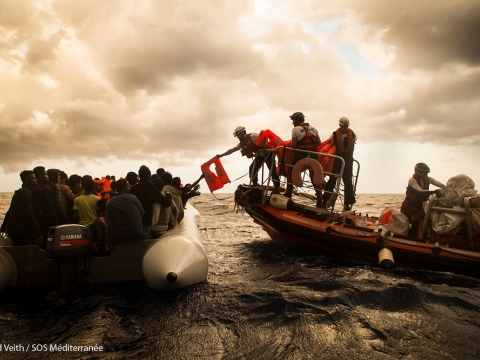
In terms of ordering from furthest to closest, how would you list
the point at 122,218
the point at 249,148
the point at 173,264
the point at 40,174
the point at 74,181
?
the point at 249,148
the point at 74,181
the point at 40,174
the point at 122,218
the point at 173,264

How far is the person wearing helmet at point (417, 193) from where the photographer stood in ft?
21.8

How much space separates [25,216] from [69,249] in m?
1.22

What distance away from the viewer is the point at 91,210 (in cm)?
570

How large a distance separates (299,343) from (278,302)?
115cm

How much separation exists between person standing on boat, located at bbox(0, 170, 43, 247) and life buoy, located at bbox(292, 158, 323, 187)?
480 centimetres

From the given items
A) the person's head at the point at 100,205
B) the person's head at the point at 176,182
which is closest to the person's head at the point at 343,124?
the person's head at the point at 176,182

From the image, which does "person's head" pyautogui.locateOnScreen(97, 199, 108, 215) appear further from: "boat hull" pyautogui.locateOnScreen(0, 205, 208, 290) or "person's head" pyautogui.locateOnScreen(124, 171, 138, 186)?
"boat hull" pyautogui.locateOnScreen(0, 205, 208, 290)

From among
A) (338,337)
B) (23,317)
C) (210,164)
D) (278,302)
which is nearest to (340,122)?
(210,164)

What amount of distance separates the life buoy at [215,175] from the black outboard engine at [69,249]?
12.4 feet

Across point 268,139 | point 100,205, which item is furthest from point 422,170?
point 100,205

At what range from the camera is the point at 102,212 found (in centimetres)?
584

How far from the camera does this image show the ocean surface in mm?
3508

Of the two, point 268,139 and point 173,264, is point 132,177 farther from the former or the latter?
point 268,139

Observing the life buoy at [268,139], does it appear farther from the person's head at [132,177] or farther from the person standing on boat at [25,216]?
the person standing on boat at [25,216]
